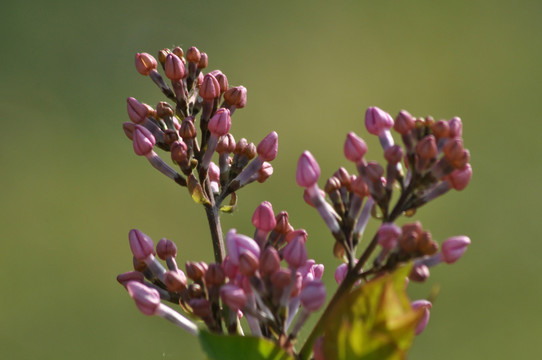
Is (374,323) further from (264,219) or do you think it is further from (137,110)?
(137,110)

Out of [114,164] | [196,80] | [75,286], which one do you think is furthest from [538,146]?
[196,80]

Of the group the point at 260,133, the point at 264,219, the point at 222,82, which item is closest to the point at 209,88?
the point at 222,82

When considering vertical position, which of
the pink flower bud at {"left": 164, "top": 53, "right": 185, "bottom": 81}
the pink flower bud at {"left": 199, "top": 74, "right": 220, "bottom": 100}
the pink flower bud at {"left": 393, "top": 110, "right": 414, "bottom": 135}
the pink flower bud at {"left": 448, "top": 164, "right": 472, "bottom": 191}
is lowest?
the pink flower bud at {"left": 448, "top": 164, "right": 472, "bottom": 191}

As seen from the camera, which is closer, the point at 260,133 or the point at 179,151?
the point at 179,151

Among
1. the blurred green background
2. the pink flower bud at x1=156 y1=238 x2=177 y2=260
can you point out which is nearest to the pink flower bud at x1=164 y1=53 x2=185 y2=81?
the pink flower bud at x1=156 y1=238 x2=177 y2=260

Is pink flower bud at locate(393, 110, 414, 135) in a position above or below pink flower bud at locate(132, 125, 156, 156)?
below

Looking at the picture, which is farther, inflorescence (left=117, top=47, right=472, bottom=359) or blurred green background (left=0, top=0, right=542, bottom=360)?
blurred green background (left=0, top=0, right=542, bottom=360)

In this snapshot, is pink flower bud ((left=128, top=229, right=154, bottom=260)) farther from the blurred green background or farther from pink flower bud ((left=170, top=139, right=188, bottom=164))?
the blurred green background
